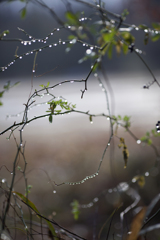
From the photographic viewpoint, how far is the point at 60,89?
766 centimetres

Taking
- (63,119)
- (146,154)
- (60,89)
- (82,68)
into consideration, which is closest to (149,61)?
(82,68)

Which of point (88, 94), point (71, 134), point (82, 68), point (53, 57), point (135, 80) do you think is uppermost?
point (53, 57)

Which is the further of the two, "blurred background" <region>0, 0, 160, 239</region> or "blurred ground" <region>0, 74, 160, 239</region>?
"blurred ground" <region>0, 74, 160, 239</region>

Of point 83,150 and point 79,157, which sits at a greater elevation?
point 83,150

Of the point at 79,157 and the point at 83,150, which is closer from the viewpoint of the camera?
the point at 79,157

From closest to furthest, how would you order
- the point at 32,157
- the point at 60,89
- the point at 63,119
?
the point at 32,157, the point at 63,119, the point at 60,89

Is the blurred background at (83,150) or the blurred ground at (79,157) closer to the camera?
the blurred background at (83,150)

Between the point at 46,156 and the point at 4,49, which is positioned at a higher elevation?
the point at 4,49

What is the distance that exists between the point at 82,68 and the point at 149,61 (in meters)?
3.65

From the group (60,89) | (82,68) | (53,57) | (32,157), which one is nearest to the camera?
(32,157)

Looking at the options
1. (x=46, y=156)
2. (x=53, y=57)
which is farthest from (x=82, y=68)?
(x=46, y=156)

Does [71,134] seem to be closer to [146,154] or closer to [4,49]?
[146,154]

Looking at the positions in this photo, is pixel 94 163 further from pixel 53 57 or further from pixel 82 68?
pixel 53 57

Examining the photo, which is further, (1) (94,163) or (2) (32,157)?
(2) (32,157)
